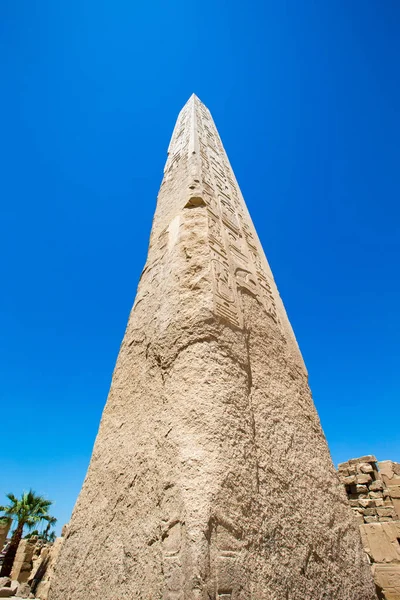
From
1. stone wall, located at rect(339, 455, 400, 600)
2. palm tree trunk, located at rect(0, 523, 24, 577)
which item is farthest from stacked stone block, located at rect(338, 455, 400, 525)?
palm tree trunk, located at rect(0, 523, 24, 577)

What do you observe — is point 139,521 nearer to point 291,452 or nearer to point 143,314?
point 291,452

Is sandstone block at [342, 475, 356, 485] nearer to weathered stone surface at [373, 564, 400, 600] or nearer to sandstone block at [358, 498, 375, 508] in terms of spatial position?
sandstone block at [358, 498, 375, 508]

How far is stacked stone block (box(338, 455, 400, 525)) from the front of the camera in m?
5.50

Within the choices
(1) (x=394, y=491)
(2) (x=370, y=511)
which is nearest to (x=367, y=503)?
(2) (x=370, y=511)

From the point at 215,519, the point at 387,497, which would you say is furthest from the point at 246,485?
the point at 387,497

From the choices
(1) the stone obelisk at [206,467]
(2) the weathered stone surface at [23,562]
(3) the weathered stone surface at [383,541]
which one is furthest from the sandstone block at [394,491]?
(2) the weathered stone surface at [23,562]

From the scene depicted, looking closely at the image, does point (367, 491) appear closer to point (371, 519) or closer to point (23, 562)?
point (371, 519)

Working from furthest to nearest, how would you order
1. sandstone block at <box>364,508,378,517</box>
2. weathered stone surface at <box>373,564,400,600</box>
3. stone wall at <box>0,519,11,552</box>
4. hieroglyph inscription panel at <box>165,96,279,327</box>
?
stone wall at <box>0,519,11,552</box> < sandstone block at <box>364,508,378,517</box> < weathered stone surface at <box>373,564,400,600</box> < hieroglyph inscription panel at <box>165,96,279,327</box>

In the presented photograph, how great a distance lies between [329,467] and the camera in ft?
5.25

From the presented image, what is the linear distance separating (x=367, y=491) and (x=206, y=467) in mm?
6320

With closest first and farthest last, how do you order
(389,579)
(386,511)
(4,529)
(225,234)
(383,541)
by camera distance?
(225,234) < (389,579) < (383,541) < (386,511) < (4,529)

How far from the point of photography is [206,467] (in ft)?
3.13

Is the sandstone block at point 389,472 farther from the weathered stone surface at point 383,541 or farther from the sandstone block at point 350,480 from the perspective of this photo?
the weathered stone surface at point 383,541

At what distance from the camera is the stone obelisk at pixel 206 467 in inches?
34.9
